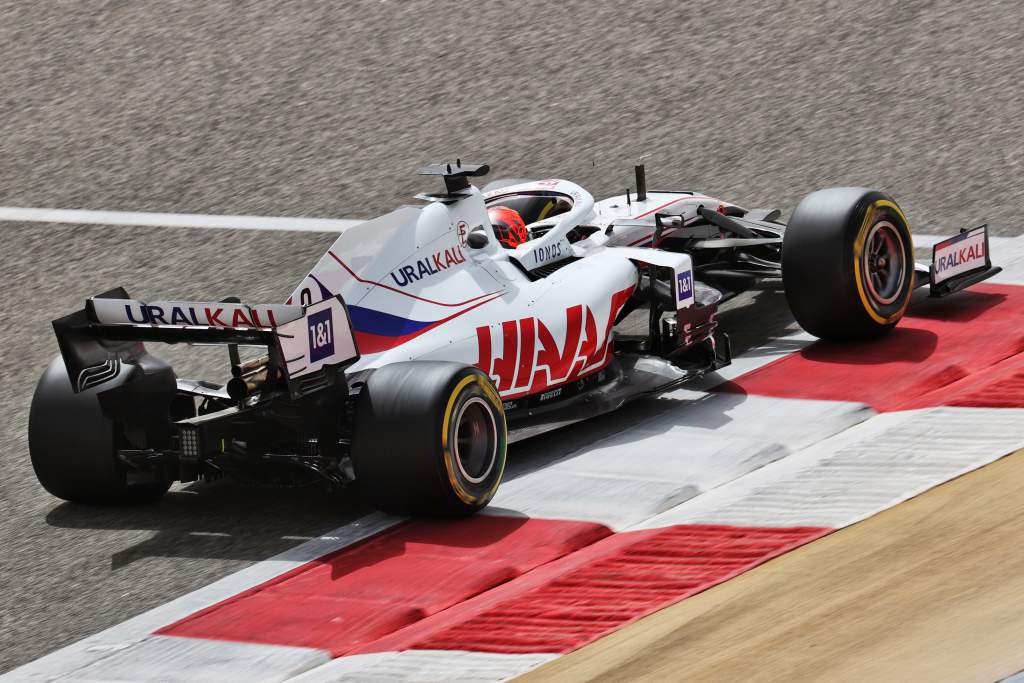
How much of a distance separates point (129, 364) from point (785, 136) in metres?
9.29

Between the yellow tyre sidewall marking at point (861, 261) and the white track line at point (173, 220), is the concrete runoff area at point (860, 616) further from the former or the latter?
the white track line at point (173, 220)

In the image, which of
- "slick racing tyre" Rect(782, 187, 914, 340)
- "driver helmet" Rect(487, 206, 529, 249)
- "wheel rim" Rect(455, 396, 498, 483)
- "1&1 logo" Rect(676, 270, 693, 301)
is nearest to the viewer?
"wheel rim" Rect(455, 396, 498, 483)

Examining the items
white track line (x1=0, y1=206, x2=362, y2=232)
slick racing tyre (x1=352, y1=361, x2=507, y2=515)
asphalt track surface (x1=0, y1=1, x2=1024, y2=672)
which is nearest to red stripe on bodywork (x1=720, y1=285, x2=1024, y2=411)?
asphalt track surface (x1=0, y1=1, x2=1024, y2=672)

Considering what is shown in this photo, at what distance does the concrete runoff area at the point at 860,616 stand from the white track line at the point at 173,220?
877 cm

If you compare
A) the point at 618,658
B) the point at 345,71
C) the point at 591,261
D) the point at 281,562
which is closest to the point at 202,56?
the point at 345,71

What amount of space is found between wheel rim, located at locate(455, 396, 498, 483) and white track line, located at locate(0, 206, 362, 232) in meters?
7.28

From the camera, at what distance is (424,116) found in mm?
18078

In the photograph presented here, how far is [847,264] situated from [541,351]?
7.58ft

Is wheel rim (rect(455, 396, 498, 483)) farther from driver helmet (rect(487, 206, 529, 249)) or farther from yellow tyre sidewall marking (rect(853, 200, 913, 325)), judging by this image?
yellow tyre sidewall marking (rect(853, 200, 913, 325))

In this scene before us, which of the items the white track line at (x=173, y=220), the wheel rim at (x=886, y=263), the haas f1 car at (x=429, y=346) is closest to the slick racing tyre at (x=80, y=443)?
the haas f1 car at (x=429, y=346)

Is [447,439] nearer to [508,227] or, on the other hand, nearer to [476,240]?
[476,240]

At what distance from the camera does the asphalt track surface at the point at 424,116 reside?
14.4 metres

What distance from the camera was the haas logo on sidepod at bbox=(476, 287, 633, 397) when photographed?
872 cm

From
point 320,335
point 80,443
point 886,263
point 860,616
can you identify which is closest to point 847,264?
point 886,263
